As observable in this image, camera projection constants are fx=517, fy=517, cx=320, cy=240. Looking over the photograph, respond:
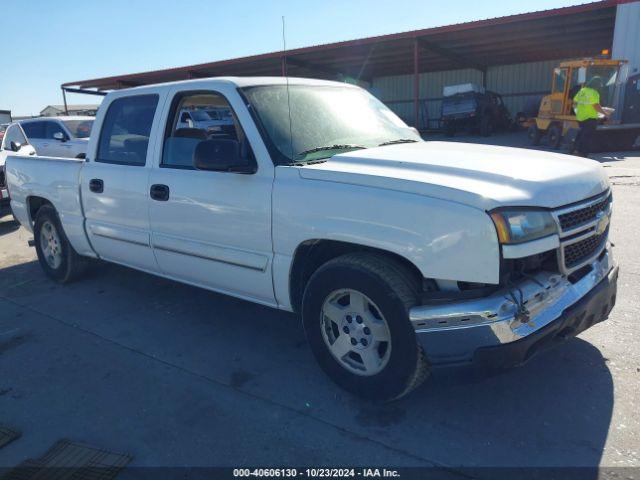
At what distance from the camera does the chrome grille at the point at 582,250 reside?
278 cm

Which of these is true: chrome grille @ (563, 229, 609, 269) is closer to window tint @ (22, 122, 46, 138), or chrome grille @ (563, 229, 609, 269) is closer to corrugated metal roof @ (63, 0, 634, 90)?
window tint @ (22, 122, 46, 138)

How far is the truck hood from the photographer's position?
255 cm

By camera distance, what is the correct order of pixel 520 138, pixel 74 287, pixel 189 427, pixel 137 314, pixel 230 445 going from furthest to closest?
pixel 520 138 → pixel 74 287 → pixel 137 314 → pixel 189 427 → pixel 230 445

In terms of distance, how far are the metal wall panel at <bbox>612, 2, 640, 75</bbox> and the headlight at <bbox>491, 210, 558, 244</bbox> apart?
18.4 meters

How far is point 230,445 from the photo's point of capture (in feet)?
8.92

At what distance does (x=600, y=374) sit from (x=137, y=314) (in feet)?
12.0

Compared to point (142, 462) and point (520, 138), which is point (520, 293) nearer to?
point (142, 462)

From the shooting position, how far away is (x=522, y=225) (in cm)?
250

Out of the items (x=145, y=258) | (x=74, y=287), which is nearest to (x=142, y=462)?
(x=145, y=258)

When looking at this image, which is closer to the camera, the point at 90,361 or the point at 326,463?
the point at 326,463

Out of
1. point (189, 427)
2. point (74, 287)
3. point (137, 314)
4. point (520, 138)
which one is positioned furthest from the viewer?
point (520, 138)

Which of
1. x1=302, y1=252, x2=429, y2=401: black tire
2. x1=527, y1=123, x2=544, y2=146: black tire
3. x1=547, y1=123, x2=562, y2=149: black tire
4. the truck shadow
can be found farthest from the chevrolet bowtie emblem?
x1=527, y1=123, x2=544, y2=146: black tire

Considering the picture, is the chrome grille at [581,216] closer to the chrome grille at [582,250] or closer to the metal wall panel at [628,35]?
the chrome grille at [582,250]

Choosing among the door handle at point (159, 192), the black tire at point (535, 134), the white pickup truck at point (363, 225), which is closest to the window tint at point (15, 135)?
the white pickup truck at point (363, 225)
